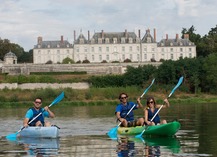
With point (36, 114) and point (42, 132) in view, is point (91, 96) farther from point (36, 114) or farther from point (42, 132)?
point (42, 132)

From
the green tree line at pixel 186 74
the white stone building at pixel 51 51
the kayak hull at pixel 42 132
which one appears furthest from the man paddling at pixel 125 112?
the white stone building at pixel 51 51

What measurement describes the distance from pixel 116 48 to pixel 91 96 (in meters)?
57.3

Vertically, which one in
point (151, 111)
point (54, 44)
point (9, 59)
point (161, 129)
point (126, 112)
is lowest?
point (161, 129)

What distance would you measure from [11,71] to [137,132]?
2952 inches

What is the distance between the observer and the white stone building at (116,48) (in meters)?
116

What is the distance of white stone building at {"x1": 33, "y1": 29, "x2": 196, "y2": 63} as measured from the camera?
4584 inches

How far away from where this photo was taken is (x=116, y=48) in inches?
4619

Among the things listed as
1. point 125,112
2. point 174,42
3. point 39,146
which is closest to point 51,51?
point 174,42

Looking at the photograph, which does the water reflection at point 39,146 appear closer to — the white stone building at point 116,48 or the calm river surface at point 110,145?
the calm river surface at point 110,145

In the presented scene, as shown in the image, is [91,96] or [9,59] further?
[9,59]

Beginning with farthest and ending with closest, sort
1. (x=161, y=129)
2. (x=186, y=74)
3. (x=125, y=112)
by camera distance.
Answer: (x=186, y=74) → (x=125, y=112) → (x=161, y=129)

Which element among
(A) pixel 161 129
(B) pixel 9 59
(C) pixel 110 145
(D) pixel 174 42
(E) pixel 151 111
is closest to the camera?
(C) pixel 110 145

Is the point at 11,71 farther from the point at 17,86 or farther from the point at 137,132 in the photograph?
the point at 137,132

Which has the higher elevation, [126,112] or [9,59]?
[9,59]
